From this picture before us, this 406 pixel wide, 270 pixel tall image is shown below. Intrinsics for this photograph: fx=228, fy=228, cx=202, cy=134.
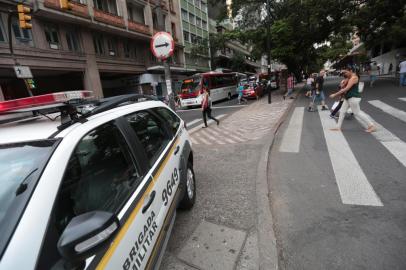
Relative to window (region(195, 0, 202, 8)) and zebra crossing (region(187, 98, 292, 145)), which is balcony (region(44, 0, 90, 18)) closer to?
zebra crossing (region(187, 98, 292, 145))

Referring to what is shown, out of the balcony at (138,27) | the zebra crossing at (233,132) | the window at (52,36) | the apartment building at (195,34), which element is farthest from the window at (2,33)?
the apartment building at (195,34)

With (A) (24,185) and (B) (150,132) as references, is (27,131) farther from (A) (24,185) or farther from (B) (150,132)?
(B) (150,132)

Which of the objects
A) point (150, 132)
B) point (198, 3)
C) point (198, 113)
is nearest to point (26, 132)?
point (150, 132)

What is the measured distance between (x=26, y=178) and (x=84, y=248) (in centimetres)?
51

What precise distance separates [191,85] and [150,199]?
17666 mm

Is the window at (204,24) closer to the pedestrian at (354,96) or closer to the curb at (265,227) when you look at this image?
the pedestrian at (354,96)

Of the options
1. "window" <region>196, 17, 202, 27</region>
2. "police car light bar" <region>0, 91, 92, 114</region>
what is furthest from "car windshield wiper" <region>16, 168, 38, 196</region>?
"window" <region>196, 17, 202, 27</region>

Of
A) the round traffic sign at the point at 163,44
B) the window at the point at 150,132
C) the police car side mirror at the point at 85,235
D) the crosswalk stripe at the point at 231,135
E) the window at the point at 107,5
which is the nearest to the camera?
the police car side mirror at the point at 85,235

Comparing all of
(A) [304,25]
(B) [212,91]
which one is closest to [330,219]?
(B) [212,91]

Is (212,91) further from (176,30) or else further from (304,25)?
(176,30)

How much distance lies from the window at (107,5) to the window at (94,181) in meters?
23.3

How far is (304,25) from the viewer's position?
18.1 m

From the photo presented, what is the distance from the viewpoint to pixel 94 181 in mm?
1613

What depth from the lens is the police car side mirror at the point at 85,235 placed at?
39.4 inches
